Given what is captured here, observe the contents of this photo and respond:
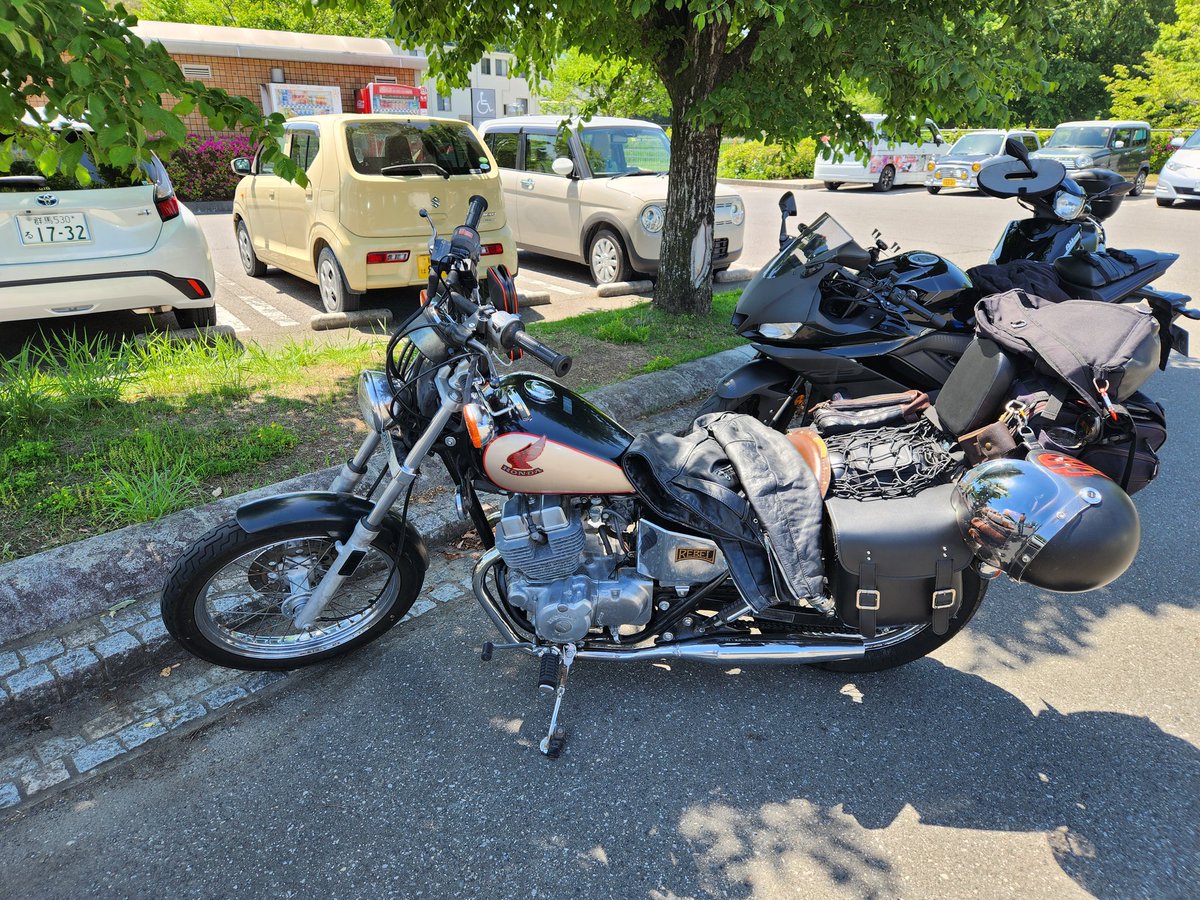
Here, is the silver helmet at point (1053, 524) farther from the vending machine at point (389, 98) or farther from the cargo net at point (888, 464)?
the vending machine at point (389, 98)

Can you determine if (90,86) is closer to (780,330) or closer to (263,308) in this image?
(780,330)

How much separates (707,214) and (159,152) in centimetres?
420

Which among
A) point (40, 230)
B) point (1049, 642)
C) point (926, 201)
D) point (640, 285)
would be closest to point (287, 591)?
point (1049, 642)

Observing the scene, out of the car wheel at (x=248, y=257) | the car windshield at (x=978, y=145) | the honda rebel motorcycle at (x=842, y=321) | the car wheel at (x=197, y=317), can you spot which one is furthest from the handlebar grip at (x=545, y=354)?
the car windshield at (x=978, y=145)

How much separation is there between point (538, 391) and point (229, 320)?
18.5 ft

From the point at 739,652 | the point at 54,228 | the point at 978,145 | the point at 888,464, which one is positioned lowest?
the point at 739,652

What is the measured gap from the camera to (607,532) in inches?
101

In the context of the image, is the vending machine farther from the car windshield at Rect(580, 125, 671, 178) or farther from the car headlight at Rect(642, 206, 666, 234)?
the car headlight at Rect(642, 206, 666, 234)

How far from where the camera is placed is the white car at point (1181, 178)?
16891 millimetres

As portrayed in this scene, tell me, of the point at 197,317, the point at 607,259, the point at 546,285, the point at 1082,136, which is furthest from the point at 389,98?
the point at 1082,136

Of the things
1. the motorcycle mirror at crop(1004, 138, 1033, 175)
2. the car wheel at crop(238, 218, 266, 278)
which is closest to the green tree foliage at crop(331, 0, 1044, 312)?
the motorcycle mirror at crop(1004, 138, 1033, 175)

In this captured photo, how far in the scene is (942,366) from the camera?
362 cm

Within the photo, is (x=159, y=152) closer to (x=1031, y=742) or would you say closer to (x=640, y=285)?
(x=1031, y=742)

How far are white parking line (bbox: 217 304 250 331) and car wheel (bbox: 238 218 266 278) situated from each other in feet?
4.79
